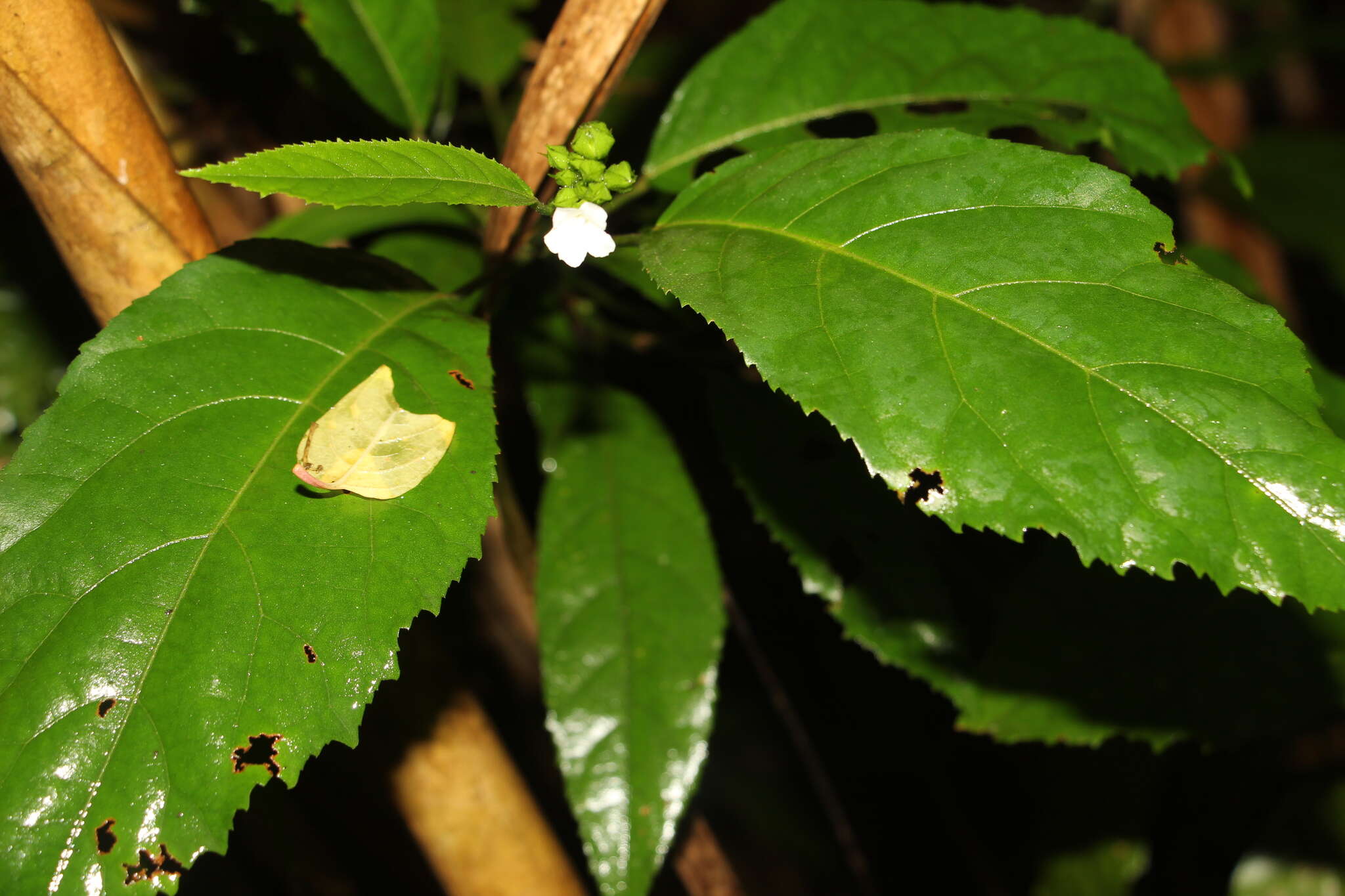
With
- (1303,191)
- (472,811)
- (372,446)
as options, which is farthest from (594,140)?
(1303,191)

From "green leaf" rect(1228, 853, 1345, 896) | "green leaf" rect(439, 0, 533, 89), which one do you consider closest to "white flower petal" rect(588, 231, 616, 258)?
"green leaf" rect(439, 0, 533, 89)

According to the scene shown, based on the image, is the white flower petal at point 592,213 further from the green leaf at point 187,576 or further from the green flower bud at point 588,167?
the green leaf at point 187,576

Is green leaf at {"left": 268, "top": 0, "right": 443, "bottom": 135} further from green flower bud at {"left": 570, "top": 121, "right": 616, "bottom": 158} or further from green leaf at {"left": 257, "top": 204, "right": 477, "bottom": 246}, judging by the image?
green flower bud at {"left": 570, "top": 121, "right": 616, "bottom": 158}

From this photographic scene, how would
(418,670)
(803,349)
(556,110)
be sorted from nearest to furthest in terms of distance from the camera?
(803,349) < (556,110) < (418,670)

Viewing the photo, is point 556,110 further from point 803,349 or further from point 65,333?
point 65,333

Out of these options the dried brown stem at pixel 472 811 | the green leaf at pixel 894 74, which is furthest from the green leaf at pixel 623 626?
the green leaf at pixel 894 74

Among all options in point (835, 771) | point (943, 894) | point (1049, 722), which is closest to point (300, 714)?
point (1049, 722)
